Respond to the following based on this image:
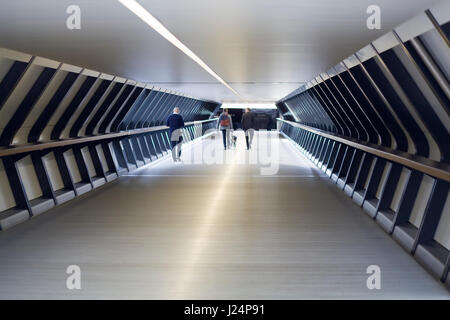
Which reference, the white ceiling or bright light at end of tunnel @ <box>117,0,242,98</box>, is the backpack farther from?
bright light at end of tunnel @ <box>117,0,242,98</box>

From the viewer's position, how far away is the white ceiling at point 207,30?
3.80m

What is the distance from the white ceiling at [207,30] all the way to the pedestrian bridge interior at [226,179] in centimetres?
3

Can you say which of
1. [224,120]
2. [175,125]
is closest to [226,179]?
[175,125]

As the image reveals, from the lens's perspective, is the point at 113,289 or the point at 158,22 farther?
the point at 158,22

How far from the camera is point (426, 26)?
14.1 ft

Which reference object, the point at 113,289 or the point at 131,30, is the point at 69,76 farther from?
the point at 113,289

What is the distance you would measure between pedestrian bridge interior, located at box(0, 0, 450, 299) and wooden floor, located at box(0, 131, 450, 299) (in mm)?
27

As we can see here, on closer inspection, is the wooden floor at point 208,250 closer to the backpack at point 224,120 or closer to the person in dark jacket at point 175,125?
the person in dark jacket at point 175,125

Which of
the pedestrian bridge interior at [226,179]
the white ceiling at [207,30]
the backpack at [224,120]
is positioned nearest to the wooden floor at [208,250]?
the pedestrian bridge interior at [226,179]

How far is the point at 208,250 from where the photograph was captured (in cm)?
543
